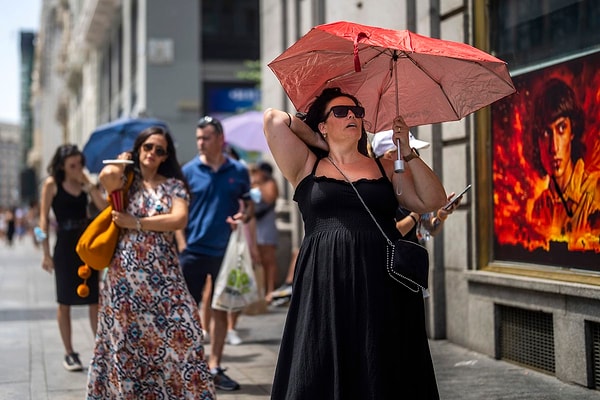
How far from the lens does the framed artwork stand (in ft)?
19.5

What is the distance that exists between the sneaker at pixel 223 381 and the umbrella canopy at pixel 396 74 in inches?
103

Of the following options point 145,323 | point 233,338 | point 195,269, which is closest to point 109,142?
point 233,338

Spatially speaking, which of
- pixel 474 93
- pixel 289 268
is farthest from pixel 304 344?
pixel 289 268

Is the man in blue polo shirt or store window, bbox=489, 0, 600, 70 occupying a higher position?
store window, bbox=489, 0, 600, 70

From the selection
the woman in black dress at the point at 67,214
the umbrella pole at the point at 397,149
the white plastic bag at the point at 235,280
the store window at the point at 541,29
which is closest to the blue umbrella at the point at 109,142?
the woman in black dress at the point at 67,214

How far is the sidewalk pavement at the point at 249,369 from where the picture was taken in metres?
5.97

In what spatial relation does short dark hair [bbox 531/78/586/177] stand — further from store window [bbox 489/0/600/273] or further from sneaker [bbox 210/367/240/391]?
sneaker [bbox 210/367/240/391]

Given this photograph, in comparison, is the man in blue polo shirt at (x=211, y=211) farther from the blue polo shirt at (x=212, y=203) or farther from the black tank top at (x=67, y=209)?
the black tank top at (x=67, y=209)

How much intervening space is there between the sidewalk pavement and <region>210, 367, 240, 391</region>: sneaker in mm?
66

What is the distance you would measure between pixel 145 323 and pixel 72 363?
214 centimetres

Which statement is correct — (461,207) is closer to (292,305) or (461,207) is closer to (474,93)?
(474,93)

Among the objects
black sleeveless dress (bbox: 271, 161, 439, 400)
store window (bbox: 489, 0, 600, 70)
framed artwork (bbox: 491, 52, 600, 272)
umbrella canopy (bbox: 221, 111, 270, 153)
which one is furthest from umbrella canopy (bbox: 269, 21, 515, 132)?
umbrella canopy (bbox: 221, 111, 270, 153)

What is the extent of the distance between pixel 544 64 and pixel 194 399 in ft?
12.1

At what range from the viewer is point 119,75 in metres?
28.8
